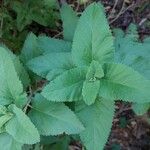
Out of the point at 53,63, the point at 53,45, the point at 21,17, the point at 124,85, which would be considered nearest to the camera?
the point at 124,85

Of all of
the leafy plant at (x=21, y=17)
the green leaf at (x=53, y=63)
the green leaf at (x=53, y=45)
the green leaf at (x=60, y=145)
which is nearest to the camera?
the green leaf at (x=53, y=63)

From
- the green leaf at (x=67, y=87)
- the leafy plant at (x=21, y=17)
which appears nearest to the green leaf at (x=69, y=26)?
the green leaf at (x=67, y=87)

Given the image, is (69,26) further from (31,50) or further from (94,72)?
(94,72)

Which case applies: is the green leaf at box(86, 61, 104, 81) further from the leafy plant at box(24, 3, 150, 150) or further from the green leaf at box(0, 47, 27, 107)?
the green leaf at box(0, 47, 27, 107)

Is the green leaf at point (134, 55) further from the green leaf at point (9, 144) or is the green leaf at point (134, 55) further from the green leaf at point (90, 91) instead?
the green leaf at point (9, 144)

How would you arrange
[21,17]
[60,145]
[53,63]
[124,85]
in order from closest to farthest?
[124,85]
[53,63]
[60,145]
[21,17]

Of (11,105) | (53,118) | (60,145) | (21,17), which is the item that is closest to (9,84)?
(11,105)
